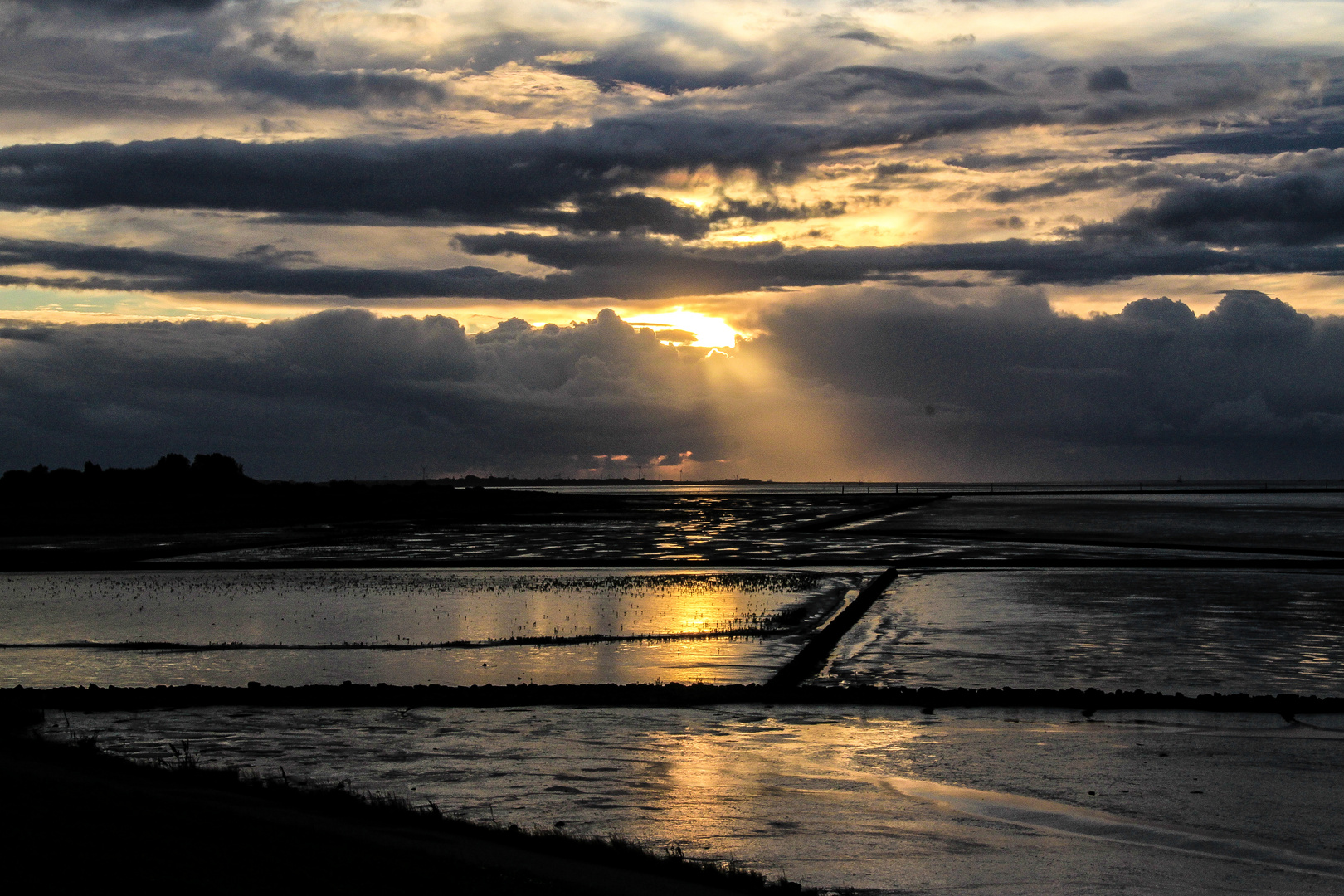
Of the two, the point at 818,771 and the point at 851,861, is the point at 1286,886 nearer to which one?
the point at 851,861

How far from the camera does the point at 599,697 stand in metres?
18.7

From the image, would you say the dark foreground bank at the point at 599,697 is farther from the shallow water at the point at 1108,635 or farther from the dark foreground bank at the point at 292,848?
the dark foreground bank at the point at 292,848

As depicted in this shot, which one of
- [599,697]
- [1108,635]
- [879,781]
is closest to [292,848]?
[879,781]

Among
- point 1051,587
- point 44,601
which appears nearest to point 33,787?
point 44,601

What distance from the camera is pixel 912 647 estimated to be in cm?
2483

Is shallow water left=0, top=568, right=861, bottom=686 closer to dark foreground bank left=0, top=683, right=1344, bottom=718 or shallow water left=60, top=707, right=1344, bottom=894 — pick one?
dark foreground bank left=0, top=683, right=1344, bottom=718

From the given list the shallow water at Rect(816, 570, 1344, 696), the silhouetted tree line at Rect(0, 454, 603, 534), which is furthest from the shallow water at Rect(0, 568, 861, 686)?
the silhouetted tree line at Rect(0, 454, 603, 534)

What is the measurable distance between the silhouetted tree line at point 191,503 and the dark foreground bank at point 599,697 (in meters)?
62.8

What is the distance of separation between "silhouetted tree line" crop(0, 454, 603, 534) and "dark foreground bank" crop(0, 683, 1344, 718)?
6277 cm

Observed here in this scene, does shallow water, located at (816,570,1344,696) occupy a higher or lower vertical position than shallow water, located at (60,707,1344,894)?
lower

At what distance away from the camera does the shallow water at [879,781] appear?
10.8 metres

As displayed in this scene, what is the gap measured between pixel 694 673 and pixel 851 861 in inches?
424

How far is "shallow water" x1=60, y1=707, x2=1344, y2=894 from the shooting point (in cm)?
1082

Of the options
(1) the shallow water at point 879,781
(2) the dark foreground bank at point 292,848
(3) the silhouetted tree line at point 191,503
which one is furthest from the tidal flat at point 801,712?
(3) the silhouetted tree line at point 191,503
